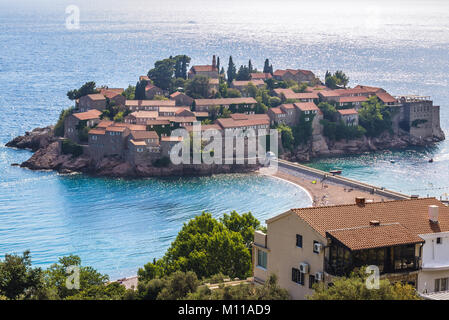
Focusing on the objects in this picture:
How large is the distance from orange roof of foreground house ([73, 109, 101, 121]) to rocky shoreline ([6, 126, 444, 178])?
365 centimetres

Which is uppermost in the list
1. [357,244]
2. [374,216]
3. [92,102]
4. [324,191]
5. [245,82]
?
[374,216]

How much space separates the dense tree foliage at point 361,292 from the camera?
21.0m

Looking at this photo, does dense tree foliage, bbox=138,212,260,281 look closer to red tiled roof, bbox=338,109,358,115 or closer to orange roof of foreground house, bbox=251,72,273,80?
red tiled roof, bbox=338,109,358,115

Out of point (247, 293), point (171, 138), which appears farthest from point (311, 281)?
point (171, 138)

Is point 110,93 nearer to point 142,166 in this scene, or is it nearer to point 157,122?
point 157,122

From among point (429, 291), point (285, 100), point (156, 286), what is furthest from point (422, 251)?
point (285, 100)

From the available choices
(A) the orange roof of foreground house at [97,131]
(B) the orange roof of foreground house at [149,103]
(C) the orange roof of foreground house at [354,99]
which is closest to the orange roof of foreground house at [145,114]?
(B) the orange roof of foreground house at [149,103]

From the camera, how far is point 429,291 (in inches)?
955

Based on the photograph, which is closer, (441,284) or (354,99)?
(441,284)

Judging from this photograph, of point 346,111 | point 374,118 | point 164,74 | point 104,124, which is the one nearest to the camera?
point 104,124

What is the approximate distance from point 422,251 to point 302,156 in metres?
62.8

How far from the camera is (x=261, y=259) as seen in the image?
26594mm

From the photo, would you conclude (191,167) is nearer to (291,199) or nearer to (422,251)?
(291,199)

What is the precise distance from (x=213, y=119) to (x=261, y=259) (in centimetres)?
6201
